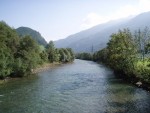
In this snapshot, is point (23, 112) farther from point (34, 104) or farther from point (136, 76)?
point (136, 76)

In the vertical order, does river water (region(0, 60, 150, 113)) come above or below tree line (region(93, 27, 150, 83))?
below

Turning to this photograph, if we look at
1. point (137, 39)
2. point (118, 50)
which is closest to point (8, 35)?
point (118, 50)

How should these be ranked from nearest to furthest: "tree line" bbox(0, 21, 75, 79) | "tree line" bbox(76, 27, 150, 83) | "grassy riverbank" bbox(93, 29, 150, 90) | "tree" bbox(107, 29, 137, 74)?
"tree line" bbox(0, 21, 75, 79)
"grassy riverbank" bbox(93, 29, 150, 90)
"tree line" bbox(76, 27, 150, 83)
"tree" bbox(107, 29, 137, 74)

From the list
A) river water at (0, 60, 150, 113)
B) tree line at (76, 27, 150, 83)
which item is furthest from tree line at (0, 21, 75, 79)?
tree line at (76, 27, 150, 83)

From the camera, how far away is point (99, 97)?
57.7 metres

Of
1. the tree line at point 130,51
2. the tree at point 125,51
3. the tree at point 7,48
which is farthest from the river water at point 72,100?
the tree at point 125,51

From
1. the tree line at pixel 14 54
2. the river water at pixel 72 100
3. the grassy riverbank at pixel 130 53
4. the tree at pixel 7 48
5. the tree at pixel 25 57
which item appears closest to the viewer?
the river water at pixel 72 100

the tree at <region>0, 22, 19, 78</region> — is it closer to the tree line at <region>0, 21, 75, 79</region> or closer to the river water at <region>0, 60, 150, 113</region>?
the tree line at <region>0, 21, 75, 79</region>

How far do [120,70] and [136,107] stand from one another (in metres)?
52.2

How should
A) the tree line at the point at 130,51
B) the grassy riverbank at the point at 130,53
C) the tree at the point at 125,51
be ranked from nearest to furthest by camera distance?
1. the grassy riverbank at the point at 130,53
2. the tree line at the point at 130,51
3. the tree at the point at 125,51

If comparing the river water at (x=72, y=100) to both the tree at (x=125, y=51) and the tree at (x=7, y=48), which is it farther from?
the tree at (x=125, y=51)

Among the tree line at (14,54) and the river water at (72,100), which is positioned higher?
the tree line at (14,54)

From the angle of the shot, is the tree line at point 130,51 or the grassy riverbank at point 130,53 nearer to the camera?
the grassy riverbank at point 130,53

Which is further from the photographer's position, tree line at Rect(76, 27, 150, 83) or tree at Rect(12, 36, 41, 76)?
tree at Rect(12, 36, 41, 76)
